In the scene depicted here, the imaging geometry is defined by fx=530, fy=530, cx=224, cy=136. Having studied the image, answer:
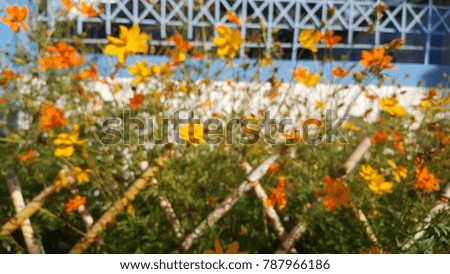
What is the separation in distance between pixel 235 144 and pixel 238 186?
205 millimetres

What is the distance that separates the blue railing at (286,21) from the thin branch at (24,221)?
60cm

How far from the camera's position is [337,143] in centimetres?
155

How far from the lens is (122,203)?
1234mm

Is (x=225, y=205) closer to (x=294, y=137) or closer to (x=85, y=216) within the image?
(x=294, y=137)

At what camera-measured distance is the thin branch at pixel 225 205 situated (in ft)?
3.92


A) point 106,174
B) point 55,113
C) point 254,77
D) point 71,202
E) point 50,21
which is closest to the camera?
point 55,113

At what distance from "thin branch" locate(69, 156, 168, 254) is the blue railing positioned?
526mm

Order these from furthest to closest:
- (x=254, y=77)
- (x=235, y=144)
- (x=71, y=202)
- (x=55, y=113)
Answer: (x=254, y=77) < (x=235, y=144) < (x=71, y=202) < (x=55, y=113)

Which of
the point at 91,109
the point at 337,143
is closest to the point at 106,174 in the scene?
the point at 91,109

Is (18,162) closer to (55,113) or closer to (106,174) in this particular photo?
(106,174)

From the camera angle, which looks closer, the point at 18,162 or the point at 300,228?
the point at 300,228

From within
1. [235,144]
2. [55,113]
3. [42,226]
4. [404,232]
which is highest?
[55,113]

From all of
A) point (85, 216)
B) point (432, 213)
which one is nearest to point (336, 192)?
point (432, 213)

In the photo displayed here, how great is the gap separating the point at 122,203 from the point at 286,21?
1.61 metres
